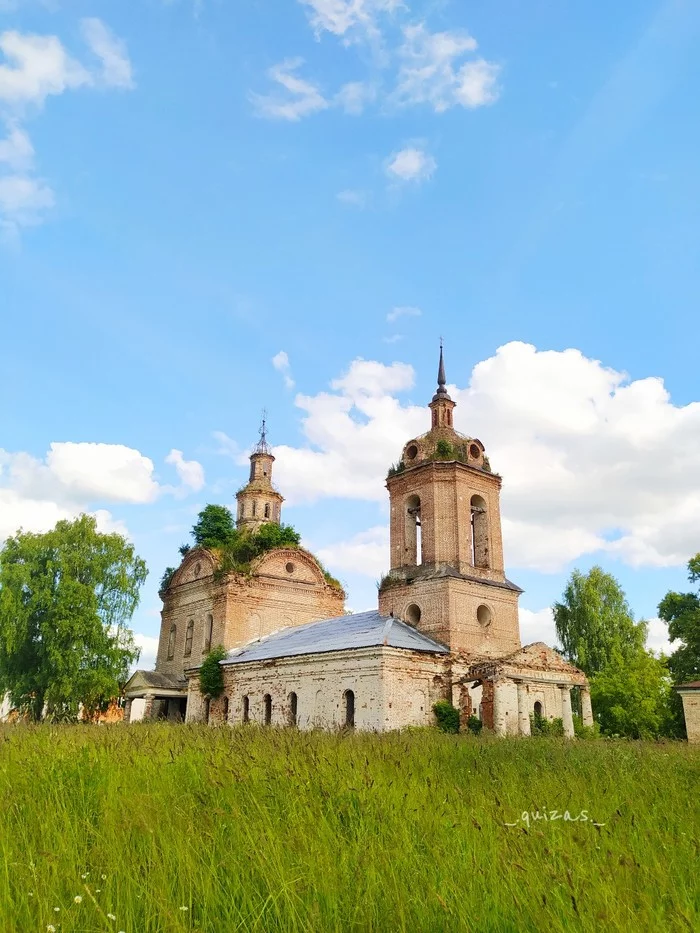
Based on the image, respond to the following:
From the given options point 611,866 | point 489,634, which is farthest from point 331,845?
point 489,634

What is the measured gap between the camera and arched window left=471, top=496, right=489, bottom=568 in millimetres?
26125

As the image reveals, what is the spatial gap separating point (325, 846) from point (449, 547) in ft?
71.6

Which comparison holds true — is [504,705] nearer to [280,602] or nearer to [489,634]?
[489,634]

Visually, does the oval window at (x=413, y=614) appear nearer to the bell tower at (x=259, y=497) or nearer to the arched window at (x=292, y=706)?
the arched window at (x=292, y=706)

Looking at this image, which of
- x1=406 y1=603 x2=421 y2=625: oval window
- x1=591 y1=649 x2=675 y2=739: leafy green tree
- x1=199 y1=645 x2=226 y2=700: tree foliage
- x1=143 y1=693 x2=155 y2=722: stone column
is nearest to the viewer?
x1=406 y1=603 x2=421 y2=625: oval window

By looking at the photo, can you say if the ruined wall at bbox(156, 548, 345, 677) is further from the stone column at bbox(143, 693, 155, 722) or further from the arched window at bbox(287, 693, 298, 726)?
the arched window at bbox(287, 693, 298, 726)

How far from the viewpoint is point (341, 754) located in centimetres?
652

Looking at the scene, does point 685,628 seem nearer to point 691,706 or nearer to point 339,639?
point 691,706

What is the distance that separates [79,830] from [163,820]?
487 millimetres

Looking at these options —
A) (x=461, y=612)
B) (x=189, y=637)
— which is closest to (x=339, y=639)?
(x=461, y=612)

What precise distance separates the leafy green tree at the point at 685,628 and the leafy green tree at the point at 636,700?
1.27 meters

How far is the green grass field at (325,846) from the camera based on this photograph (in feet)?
9.37

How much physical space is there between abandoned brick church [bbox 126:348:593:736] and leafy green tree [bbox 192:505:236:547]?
874 millimetres

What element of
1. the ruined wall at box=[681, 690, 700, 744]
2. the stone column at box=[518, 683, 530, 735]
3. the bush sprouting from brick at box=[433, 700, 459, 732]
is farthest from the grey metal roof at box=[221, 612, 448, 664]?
the ruined wall at box=[681, 690, 700, 744]
